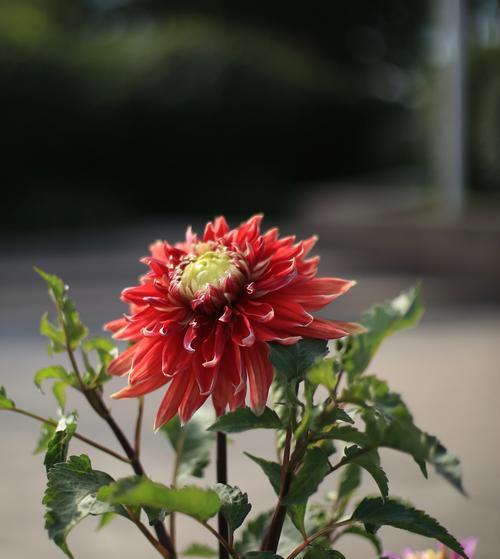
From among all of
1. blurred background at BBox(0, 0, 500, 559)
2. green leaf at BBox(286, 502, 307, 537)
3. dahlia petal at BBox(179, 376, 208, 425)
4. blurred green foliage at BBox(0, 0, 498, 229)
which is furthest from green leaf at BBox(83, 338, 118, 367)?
blurred green foliage at BBox(0, 0, 498, 229)

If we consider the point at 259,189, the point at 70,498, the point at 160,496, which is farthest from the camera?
the point at 259,189

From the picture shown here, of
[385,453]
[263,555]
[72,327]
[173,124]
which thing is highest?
[173,124]

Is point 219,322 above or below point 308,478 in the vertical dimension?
above

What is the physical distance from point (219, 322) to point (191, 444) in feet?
0.87

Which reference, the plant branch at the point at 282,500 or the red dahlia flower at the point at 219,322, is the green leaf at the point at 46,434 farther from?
the plant branch at the point at 282,500

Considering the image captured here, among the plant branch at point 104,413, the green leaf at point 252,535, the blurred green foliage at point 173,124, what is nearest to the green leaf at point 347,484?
the green leaf at point 252,535

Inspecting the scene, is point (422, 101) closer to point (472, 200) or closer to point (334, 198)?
point (334, 198)

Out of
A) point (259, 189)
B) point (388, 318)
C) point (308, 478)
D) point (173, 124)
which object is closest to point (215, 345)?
point (308, 478)

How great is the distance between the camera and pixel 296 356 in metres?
0.75

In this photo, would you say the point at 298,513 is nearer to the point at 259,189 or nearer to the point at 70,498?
the point at 70,498

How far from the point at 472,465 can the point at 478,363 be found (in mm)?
1576

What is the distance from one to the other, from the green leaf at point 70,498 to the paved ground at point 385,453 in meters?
2.33

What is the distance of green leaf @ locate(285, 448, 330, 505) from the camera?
30.1 inches

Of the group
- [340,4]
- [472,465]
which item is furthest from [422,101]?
[340,4]
